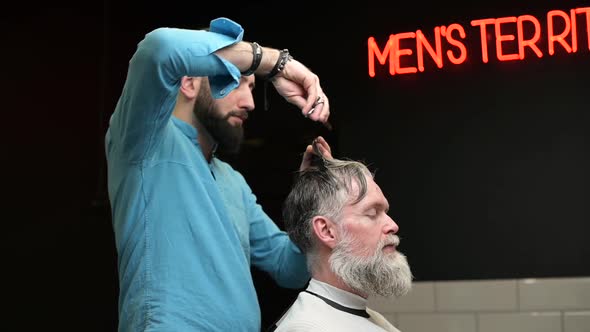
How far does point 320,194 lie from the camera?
7.51 feet

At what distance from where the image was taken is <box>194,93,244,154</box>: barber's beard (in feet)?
7.40

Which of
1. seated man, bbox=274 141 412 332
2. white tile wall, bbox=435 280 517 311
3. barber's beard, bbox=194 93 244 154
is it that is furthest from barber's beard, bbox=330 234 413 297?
white tile wall, bbox=435 280 517 311

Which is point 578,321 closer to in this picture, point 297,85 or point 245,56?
point 297,85

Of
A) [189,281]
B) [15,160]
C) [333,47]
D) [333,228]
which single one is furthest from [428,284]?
[15,160]

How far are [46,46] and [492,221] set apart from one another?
259 centimetres

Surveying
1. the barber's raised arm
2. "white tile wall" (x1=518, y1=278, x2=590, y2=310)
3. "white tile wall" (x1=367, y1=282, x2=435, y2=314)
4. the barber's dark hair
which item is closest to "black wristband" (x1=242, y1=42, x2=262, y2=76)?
the barber's raised arm

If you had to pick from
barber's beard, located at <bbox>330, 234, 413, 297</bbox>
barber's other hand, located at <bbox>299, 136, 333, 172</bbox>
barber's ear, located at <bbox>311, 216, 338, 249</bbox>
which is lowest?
barber's beard, located at <bbox>330, 234, 413, 297</bbox>

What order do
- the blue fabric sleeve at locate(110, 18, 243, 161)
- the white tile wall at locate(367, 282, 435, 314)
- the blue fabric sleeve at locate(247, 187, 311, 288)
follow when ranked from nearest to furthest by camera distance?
the blue fabric sleeve at locate(110, 18, 243, 161) < the blue fabric sleeve at locate(247, 187, 311, 288) < the white tile wall at locate(367, 282, 435, 314)

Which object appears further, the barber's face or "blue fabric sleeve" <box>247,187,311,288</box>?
"blue fabric sleeve" <box>247,187,311,288</box>

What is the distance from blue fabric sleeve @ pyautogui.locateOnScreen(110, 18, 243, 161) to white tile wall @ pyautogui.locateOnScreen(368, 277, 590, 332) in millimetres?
2202

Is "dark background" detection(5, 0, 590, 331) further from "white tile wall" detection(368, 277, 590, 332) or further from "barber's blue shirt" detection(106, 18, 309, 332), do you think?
"barber's blue shirt" detection(106, 18, 309, 332)

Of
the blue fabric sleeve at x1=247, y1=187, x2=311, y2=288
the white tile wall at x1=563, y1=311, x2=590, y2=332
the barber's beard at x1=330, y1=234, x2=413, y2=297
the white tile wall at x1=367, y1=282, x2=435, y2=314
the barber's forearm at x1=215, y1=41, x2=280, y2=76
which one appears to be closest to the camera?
the barber's forearm at x1=215, y1=41, x2=280, y2=76

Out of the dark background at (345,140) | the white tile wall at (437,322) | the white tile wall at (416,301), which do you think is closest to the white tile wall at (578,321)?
the dark background at (345,140)

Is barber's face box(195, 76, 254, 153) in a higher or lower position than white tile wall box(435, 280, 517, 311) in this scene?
higher
